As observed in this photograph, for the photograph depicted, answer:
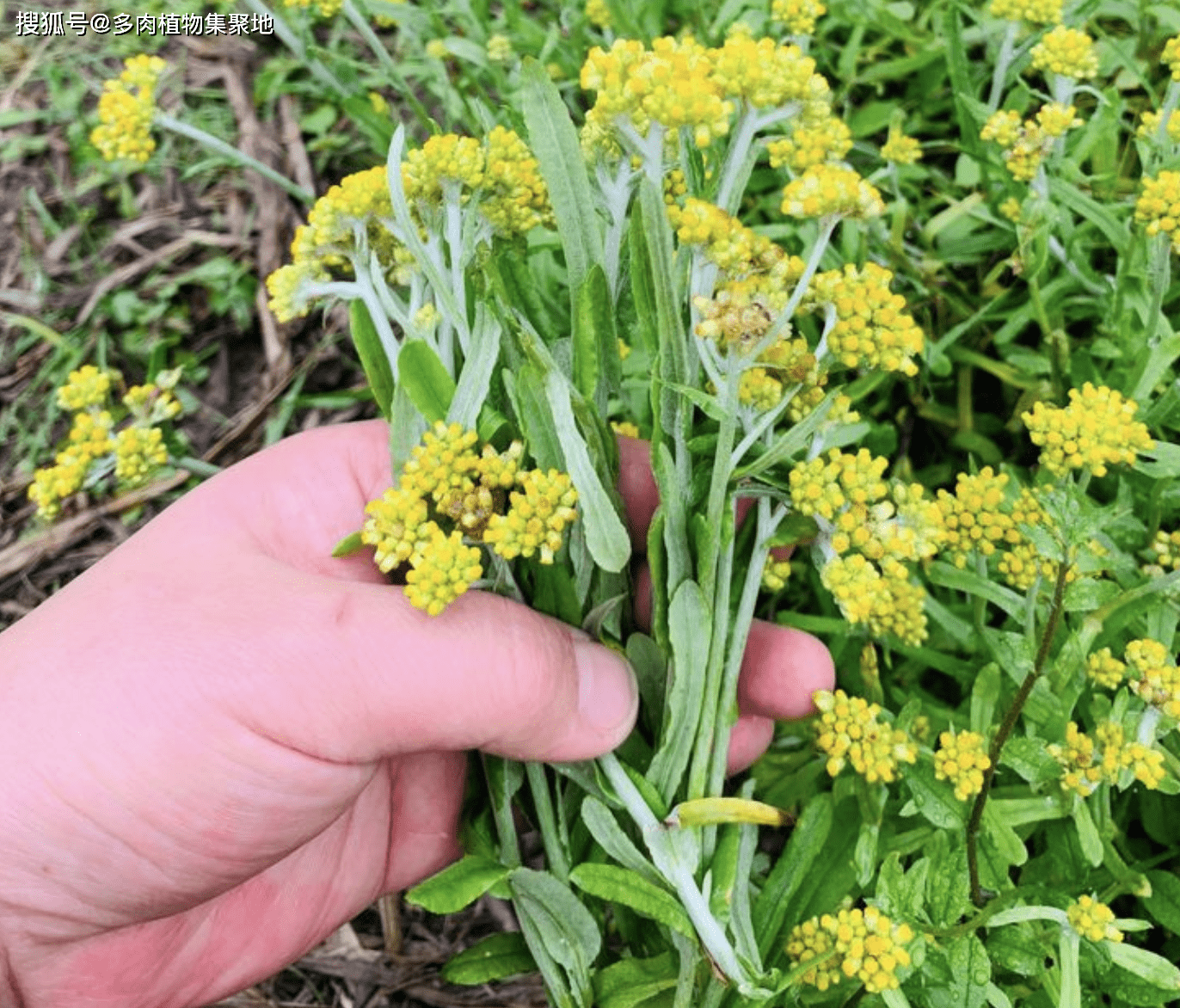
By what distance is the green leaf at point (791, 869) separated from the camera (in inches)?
62.7

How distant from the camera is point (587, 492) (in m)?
1.31

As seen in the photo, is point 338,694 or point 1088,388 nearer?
point 338,694

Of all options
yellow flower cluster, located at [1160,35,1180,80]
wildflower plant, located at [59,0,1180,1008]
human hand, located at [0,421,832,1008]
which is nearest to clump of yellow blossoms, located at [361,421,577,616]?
wildflower plant, located at [59,0,1180,1008]

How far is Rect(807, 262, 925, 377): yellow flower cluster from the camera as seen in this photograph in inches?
50.3

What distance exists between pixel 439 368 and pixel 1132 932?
1.35m

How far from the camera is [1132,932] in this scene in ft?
5.72

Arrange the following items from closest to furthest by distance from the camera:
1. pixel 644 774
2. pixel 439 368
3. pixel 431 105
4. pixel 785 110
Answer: pixel 785 110 → pixel 439 368 → pixel 644 774 → pixel 431 105

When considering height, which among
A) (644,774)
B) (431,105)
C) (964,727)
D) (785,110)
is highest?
(785,110)

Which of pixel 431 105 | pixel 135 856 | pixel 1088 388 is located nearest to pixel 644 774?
pixel 135 856

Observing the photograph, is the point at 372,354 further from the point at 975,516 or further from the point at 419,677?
the point at 975,516

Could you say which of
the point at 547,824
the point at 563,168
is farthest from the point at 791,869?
the point at 563,168

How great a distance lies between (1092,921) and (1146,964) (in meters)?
0.15

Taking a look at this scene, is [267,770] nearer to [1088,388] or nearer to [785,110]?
[785,110]

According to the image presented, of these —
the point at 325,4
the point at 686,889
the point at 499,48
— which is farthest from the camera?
the point at 499,48
